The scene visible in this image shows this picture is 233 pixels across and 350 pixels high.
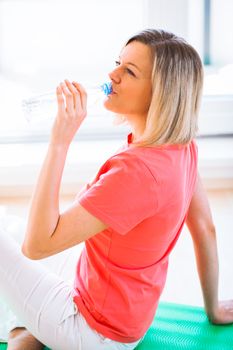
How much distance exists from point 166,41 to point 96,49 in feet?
4.25

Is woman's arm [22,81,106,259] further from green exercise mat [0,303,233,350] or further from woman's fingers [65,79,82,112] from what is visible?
green exercise mat [0,303,233,350]

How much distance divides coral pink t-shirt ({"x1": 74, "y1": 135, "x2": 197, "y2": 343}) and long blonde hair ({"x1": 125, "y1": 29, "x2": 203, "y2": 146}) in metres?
0.03

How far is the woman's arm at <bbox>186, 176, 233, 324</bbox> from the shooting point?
1.30 metres

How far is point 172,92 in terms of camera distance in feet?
3.30

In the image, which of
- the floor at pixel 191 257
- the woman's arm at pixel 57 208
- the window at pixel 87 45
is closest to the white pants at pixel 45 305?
the woman's arm at pixel 57 208

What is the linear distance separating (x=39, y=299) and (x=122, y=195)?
0.33 m

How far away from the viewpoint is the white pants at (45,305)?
3.62 ft

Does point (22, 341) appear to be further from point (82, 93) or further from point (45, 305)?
point (82, 93)

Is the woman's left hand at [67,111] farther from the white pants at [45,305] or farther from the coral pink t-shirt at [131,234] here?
the white pants at [45,305]

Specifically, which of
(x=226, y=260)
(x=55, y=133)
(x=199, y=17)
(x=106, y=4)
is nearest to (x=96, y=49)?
(x=106, y=4)

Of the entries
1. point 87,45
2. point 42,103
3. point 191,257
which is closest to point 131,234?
point 42,103

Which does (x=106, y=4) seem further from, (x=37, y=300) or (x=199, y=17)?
(x=37, y=300)

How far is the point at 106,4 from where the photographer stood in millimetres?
2217

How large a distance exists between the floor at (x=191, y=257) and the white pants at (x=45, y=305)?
0.48 m
